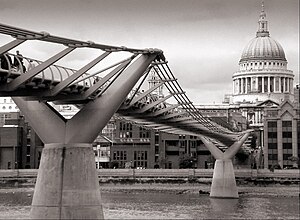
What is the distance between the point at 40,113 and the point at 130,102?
9.76 metres

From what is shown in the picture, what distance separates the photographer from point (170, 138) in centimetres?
14700

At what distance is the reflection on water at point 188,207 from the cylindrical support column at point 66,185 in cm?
1731

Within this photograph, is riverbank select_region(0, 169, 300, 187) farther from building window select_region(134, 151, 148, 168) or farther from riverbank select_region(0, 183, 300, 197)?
building window select_region(134, 151, 148, 168)

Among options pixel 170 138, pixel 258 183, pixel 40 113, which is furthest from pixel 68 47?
pixel 170 138

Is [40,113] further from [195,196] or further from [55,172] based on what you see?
[195,196]

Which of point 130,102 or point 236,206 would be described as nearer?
point 130,102

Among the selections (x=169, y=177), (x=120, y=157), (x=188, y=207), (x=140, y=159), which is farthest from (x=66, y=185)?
(x=120, y=157)

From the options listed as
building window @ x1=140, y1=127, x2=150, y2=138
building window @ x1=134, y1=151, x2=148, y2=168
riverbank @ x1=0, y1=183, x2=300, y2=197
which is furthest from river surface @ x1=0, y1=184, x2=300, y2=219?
building window @ x1=140, y1=127, x2=150, y2=138

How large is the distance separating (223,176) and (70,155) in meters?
51.8

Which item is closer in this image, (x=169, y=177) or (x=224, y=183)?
(x=224, y=183)

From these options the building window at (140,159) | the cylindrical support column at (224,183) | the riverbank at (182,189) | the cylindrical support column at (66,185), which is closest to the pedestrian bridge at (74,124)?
the cylindrical support column at (66,185)

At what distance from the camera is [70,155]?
4216 centimetres

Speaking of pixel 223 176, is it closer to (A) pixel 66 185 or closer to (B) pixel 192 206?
(B) pixel 192 206

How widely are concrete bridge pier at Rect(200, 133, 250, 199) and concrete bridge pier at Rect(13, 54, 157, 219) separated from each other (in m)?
47.1
